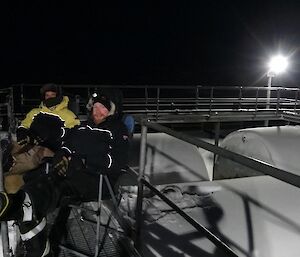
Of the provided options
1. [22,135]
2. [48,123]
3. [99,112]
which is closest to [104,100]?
[99,112]

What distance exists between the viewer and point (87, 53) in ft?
411

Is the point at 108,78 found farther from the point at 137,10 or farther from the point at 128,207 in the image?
the point at 137,10

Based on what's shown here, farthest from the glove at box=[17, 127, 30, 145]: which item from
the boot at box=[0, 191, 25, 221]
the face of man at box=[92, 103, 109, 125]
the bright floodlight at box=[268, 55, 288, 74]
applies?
the bright floodlight at box=[268, 55, 288, 74]

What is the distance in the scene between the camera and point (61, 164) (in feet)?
11.4

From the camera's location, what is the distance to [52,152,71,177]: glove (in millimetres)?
3479

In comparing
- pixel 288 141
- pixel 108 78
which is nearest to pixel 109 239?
pixel 288 141

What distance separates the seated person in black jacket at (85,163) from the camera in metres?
3.08

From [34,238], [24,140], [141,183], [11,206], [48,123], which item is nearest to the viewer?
[11,206]

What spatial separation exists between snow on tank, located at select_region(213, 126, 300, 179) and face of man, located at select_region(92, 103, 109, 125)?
3.79m

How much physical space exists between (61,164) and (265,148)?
14.5 ft

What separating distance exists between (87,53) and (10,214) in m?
127

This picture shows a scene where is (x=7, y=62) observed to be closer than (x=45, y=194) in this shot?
No

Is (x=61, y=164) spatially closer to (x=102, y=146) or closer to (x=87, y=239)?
(x=102, y=146)

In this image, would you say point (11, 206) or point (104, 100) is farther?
point (104, 100)
